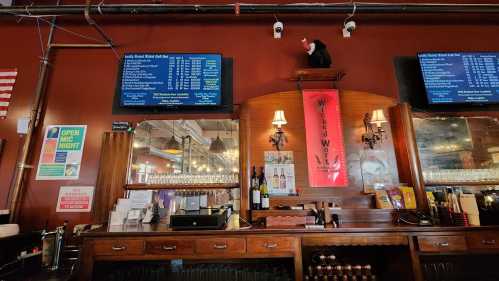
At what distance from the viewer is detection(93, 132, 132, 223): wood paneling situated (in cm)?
270

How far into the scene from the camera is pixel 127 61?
3.10m

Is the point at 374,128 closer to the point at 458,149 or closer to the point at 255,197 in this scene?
the point at 458,149

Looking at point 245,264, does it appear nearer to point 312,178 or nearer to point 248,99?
point 312,178

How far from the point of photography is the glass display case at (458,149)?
285 centimetres

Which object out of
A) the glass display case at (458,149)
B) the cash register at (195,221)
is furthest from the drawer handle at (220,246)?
the glass display case at (458,149)

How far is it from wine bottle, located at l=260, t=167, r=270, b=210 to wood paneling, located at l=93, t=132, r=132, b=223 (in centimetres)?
166

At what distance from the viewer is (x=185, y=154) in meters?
2.89

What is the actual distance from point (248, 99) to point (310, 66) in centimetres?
96

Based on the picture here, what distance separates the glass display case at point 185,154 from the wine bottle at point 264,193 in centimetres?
30

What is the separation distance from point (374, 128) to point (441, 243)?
4.60ft

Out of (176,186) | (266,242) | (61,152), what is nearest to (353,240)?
(266,242)

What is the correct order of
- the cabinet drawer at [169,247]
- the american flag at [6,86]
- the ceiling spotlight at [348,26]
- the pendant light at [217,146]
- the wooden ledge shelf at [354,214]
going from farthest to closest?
the ceiling spotlight at [348,26], the american flag at [6,86], the pendant light at [217,146], the wooden ledge shelf at [354,214], the cabinet drawer at [169,247]

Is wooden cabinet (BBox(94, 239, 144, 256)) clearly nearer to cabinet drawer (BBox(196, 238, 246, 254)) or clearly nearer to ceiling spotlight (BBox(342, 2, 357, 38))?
cabinet drawer (BBox(196, 238, 246, 254))

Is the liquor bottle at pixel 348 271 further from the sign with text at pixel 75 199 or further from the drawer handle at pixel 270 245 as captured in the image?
the sign with text at pixel 75 199
